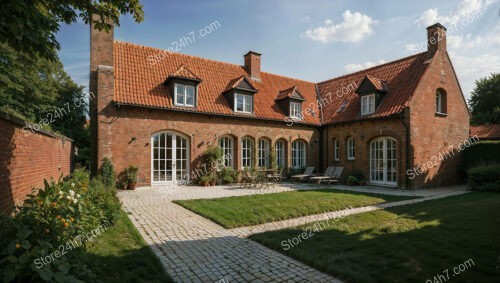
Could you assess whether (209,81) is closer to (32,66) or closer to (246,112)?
(246,112)

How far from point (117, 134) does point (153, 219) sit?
7.35 metres

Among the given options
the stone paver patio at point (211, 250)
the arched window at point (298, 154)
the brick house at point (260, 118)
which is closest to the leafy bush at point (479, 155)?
the brick house at point (260, 118)

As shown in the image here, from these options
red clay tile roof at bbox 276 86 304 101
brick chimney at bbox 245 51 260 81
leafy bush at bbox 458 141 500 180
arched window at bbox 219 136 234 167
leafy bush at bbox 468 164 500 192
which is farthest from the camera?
brick chimney at bbox 245 51 260 81

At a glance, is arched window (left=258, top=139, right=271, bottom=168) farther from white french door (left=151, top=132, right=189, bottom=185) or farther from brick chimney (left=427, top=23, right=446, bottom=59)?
brick chimney (left=427, top=23, right=446, bottom=59)

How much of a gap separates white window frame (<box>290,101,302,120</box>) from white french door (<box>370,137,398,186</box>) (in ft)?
16.8

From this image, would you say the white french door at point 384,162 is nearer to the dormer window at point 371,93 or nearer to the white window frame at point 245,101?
the dormer window at point 371,93

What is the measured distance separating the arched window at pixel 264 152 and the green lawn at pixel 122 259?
12.6 meters

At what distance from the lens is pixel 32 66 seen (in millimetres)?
21672

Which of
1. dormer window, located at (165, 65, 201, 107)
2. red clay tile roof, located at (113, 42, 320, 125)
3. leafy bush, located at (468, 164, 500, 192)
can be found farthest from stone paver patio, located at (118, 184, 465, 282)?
leafy bush, located at (468, 164, 500, 192)

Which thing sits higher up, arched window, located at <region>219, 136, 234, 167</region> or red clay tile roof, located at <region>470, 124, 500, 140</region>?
red clay tile roof, located at <region>470, 124, 500, 140</region>

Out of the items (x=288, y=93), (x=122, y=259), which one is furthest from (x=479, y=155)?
(x=122, y=259)

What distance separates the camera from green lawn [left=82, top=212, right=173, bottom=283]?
4059 millimetres

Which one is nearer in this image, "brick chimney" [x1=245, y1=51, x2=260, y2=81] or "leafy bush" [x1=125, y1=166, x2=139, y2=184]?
"leafy bush" [x1=125, y1=166, x2=139, y2=184]

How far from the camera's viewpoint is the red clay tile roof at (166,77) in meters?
14.4
